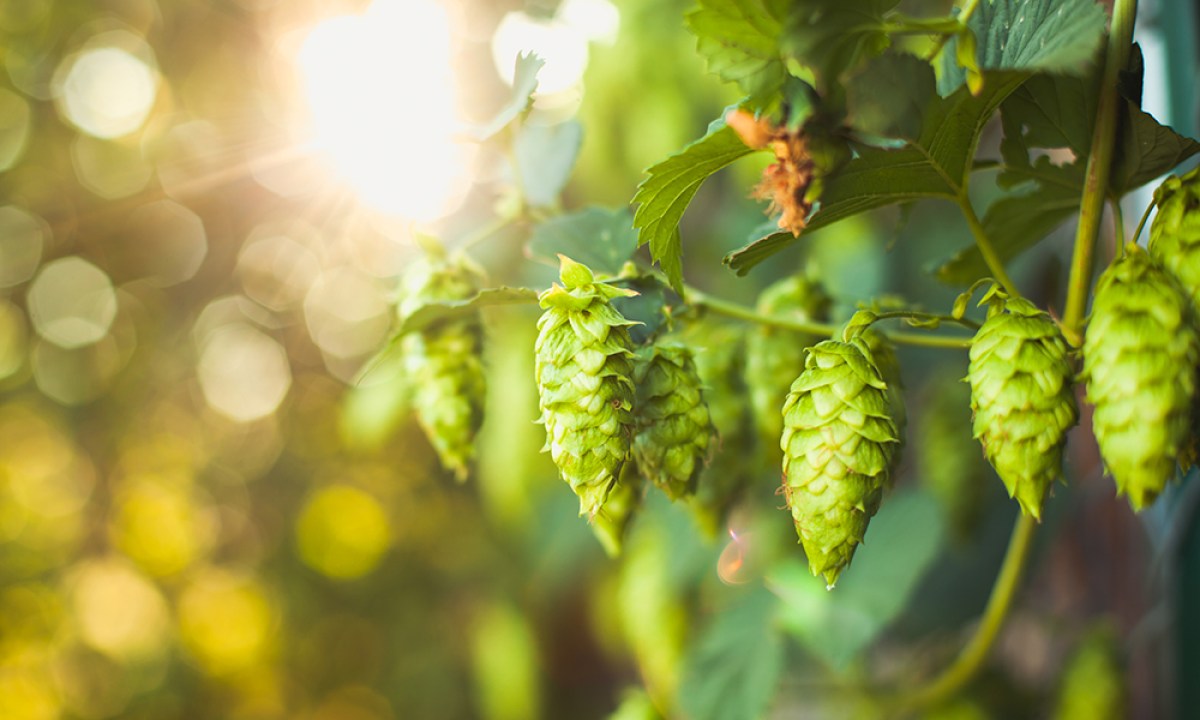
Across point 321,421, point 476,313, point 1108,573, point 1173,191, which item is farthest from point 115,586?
point 1173,191

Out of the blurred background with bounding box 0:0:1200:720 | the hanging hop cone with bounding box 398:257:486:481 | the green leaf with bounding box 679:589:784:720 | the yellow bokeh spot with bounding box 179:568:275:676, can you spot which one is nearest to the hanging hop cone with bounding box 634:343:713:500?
the hanging hop cone with bounding box 398:257:486:481

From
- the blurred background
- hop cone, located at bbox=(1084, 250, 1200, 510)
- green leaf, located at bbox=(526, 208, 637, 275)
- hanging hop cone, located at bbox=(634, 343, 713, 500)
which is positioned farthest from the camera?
the blurred background

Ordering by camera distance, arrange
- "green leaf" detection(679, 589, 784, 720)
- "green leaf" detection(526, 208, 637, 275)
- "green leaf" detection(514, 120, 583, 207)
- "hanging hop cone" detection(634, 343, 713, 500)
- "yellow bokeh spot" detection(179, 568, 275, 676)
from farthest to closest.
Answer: "yellow bokeh spot" detection(179, 568, 275, 676) < "green leaf" detection(679, 589, 784, 720) < "green leaf" detection(514, 120, 583, 207) < "green leaf" detection(526, 208, 637, 275) < "hanging hop cone" detection(634, 343, 713, 500)

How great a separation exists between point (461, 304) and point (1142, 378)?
346mm

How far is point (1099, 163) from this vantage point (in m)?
0.45

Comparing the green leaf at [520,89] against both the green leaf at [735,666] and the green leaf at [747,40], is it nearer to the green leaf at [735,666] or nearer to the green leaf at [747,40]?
the green leaf at [747,40]

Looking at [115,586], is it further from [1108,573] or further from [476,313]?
[1108,573]

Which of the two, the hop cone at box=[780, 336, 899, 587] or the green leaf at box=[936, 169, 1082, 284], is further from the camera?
the green leaf at box=[936, 169, 1082, 284]

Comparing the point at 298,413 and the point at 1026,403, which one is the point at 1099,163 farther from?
the point at 298,413

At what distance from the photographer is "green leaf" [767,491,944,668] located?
92 centimetres

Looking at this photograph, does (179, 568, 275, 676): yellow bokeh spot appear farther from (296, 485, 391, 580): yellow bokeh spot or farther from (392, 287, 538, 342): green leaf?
(392, 287, 538, 342): green leaf

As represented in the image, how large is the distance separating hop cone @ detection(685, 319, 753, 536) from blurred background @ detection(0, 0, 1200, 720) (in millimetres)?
605

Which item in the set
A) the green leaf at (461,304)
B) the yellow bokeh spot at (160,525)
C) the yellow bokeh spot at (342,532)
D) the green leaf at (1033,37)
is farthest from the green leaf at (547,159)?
the yellow bokeh spot at (160,525)

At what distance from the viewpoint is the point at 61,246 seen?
76.1 inches
